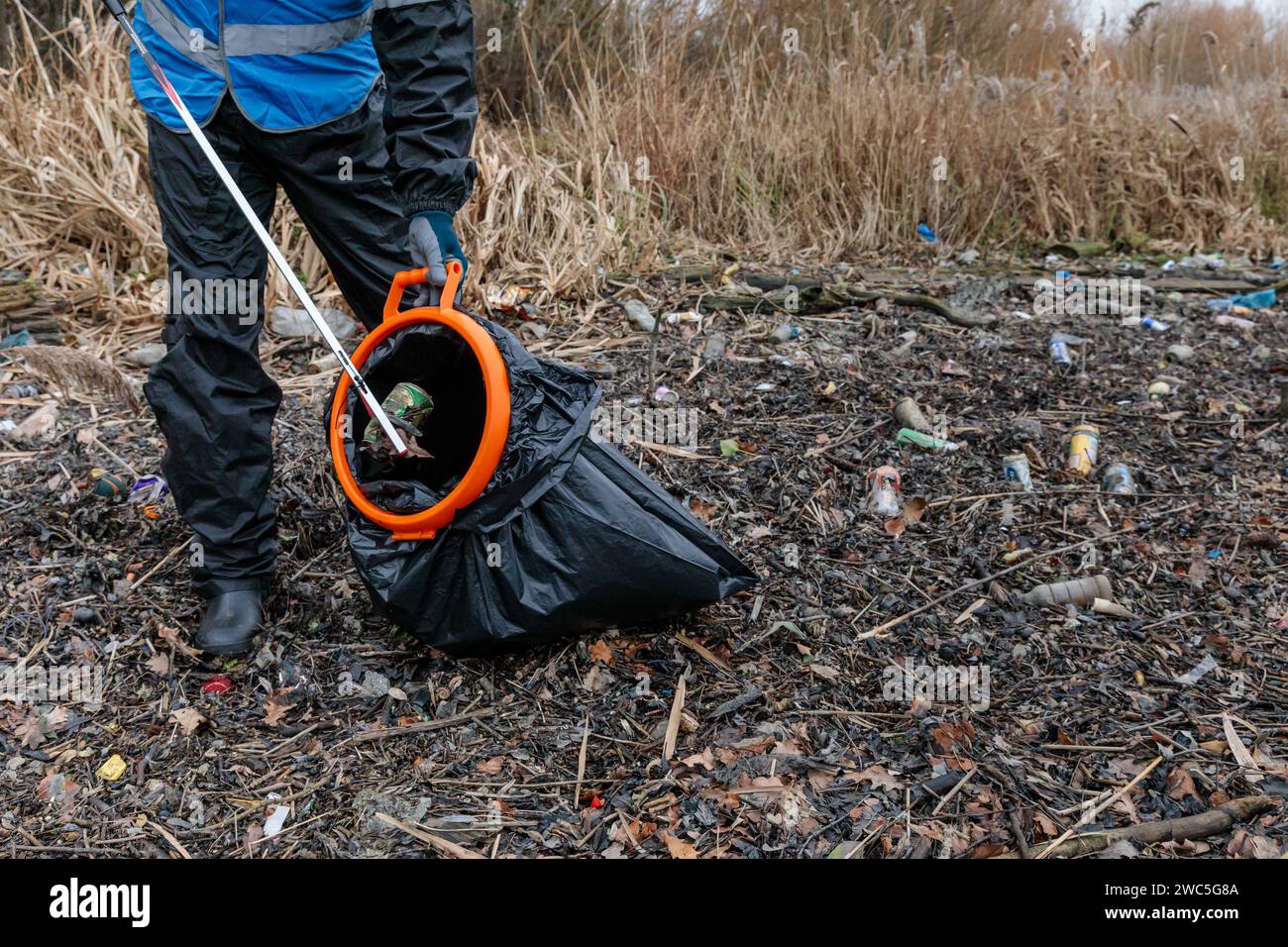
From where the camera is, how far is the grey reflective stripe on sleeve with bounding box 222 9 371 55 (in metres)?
2.13

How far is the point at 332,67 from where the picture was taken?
86.7 inches

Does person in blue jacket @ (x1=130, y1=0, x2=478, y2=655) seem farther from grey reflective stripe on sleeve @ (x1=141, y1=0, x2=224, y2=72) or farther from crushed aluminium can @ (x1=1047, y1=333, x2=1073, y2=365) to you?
crushed aluminium can @ (x1=1047, y1=333, x2=1073, y2=365)

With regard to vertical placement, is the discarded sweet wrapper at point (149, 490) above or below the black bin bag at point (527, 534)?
below

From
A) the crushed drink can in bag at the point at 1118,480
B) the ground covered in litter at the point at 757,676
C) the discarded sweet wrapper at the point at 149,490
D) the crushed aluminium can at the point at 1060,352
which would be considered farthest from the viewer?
the crushed aluminium can at the point at 1060,352

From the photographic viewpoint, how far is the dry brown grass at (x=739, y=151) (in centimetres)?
470

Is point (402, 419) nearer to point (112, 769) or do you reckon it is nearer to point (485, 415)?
point (485, 415)

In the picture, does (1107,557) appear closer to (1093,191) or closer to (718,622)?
(718,622)

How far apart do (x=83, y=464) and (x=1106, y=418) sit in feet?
11.3

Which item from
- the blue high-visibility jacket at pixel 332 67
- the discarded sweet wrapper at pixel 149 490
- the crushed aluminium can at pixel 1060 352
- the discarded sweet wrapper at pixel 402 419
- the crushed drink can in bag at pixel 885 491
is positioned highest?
the blue high-visibility jacket at pixel 332 67

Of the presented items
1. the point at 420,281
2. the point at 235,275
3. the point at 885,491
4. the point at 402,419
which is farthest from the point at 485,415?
the point at 885,491

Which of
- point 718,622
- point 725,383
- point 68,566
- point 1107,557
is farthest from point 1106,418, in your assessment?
point 68,566

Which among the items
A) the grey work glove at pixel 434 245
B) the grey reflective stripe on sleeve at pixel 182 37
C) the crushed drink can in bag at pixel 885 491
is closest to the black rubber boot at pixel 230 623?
the grey work glove at pixel 434 245

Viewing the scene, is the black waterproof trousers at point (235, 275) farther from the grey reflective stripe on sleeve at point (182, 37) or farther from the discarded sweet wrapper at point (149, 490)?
the discarded sweet wrapper at point (149, 490)

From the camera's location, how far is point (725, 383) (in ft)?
12.6
